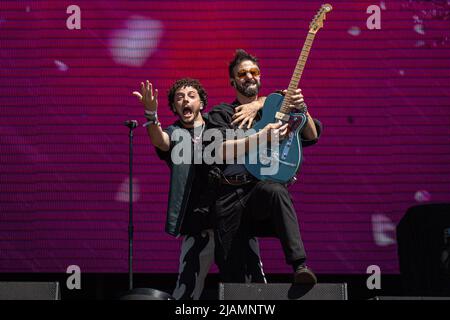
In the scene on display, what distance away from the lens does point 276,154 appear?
5.62m

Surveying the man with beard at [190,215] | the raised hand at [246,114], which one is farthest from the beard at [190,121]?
the raised hand at [246,114]

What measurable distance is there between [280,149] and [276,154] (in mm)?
41

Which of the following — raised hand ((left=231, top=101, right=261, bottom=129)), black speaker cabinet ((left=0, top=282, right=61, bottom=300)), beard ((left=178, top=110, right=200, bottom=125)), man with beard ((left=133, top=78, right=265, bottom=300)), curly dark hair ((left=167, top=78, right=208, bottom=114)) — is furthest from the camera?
curly dark hair ((left=167, top=78, right=208, bottom=114))

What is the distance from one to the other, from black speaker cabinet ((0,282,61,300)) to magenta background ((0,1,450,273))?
2990 mm

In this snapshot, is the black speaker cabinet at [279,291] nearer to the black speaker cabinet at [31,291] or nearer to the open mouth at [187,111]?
the black speaker cabinet at [31,291]

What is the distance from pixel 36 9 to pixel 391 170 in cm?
330

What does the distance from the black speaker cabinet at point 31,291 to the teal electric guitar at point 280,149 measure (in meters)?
1.60

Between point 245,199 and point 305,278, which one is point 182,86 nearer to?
point 245,199

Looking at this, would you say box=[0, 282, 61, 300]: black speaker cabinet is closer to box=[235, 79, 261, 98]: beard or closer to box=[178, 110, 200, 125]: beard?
box=[178, 110, 200, 125]: beard

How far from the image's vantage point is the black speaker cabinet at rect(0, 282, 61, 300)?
4477 millimetres

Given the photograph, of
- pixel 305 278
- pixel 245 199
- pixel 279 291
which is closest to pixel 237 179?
pixel 245 199

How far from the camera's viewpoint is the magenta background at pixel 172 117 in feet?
24.7

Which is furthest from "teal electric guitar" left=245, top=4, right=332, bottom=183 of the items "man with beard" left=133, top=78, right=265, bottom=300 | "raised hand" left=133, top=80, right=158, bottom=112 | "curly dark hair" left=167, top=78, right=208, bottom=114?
"raised hand" left=133, top=80, right=158, bottom=112

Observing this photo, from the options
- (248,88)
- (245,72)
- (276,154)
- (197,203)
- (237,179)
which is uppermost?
(245,72)
